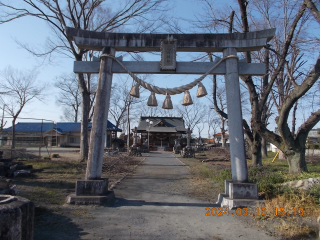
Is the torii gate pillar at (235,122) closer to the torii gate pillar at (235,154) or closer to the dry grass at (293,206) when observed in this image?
the torii gate pillar at (235,154)

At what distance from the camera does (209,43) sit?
6.60 meters

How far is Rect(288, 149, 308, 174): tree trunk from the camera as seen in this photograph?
10.0 metres

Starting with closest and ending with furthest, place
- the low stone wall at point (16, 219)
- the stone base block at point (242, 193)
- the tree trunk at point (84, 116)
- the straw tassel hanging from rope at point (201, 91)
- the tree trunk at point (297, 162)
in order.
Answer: the low stone wall at point (16, 219)
the stone base block at point (242, 193)
the straw tassel hanging from rope at point (201, 91)
the tree trunk at point (297, 162)
the tree trunk at point (84, 116)

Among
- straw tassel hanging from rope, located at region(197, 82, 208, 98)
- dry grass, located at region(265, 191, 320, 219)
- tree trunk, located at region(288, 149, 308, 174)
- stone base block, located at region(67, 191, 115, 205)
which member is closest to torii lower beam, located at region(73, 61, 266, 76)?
straw tassel hanging from rope, located at region(197, 82, 208, 98)

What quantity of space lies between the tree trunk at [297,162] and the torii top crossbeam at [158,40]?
5803 millimetres

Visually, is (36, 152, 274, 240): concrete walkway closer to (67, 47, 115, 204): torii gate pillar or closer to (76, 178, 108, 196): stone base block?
(67, 47, 115, 204): torii gate pillar

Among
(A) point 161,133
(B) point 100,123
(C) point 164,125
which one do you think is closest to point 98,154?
(B) point 100,123

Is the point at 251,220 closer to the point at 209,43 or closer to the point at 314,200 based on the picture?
the point at 314,200

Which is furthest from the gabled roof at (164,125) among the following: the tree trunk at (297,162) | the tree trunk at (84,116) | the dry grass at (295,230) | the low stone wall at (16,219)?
the low stone wall at (16,219)

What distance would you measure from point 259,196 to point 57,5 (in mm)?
15134

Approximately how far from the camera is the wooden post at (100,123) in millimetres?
6199

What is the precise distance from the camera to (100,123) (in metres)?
6.33

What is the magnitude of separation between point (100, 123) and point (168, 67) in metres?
2.36

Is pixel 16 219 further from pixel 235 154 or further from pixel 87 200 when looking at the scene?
pixel 235 154
